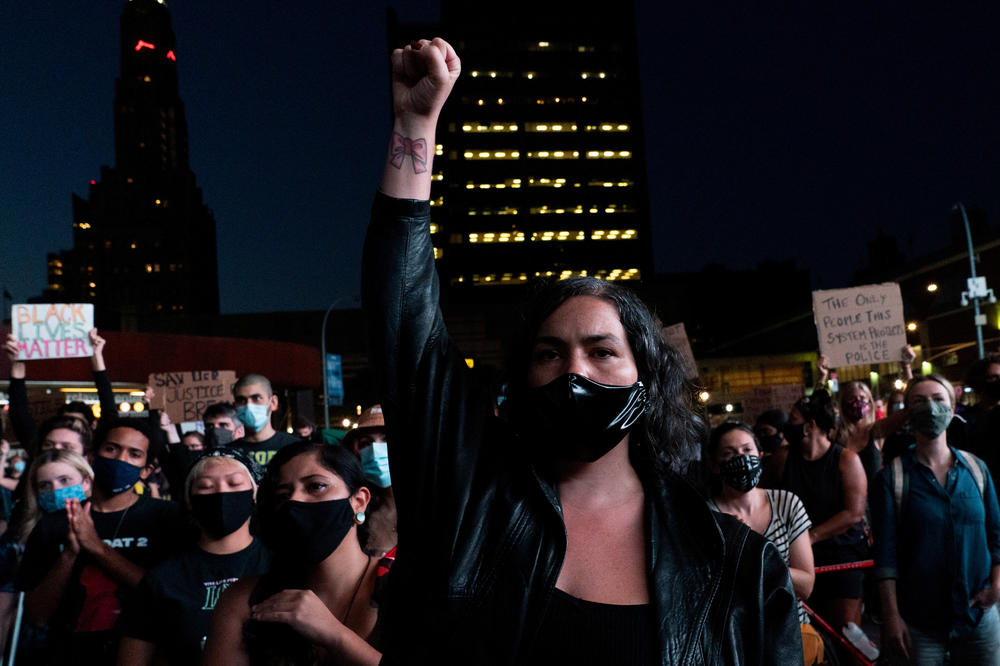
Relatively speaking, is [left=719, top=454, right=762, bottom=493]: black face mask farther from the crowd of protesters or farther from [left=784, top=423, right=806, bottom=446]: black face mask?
[left=784, top=423, right=806, bottom=446]: black face mask

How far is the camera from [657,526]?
5.61ft

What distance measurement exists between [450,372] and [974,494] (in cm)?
371

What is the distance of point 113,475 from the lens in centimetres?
452

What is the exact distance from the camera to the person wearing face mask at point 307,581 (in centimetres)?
241

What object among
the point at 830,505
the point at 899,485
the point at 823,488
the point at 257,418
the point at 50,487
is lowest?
the point at 830,505

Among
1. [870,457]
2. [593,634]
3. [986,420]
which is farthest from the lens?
[870,457]

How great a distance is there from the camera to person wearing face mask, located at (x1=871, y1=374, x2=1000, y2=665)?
4.04 m

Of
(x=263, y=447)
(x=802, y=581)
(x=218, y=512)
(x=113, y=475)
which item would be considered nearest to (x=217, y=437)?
(x=263, y=447)

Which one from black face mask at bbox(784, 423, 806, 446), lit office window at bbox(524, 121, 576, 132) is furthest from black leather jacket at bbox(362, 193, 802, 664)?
lit office window at bbox(524, 121, 576, 132)

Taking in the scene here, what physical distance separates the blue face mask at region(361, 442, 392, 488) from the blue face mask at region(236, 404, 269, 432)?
5.43 feet

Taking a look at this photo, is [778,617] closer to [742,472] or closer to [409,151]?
[409,151]

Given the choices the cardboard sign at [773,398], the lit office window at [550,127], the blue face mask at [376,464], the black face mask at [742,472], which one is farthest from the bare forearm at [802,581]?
the lit office window at [550,127]

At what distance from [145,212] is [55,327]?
15427 centimetres

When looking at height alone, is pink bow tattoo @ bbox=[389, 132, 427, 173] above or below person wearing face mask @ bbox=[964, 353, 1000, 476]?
above
